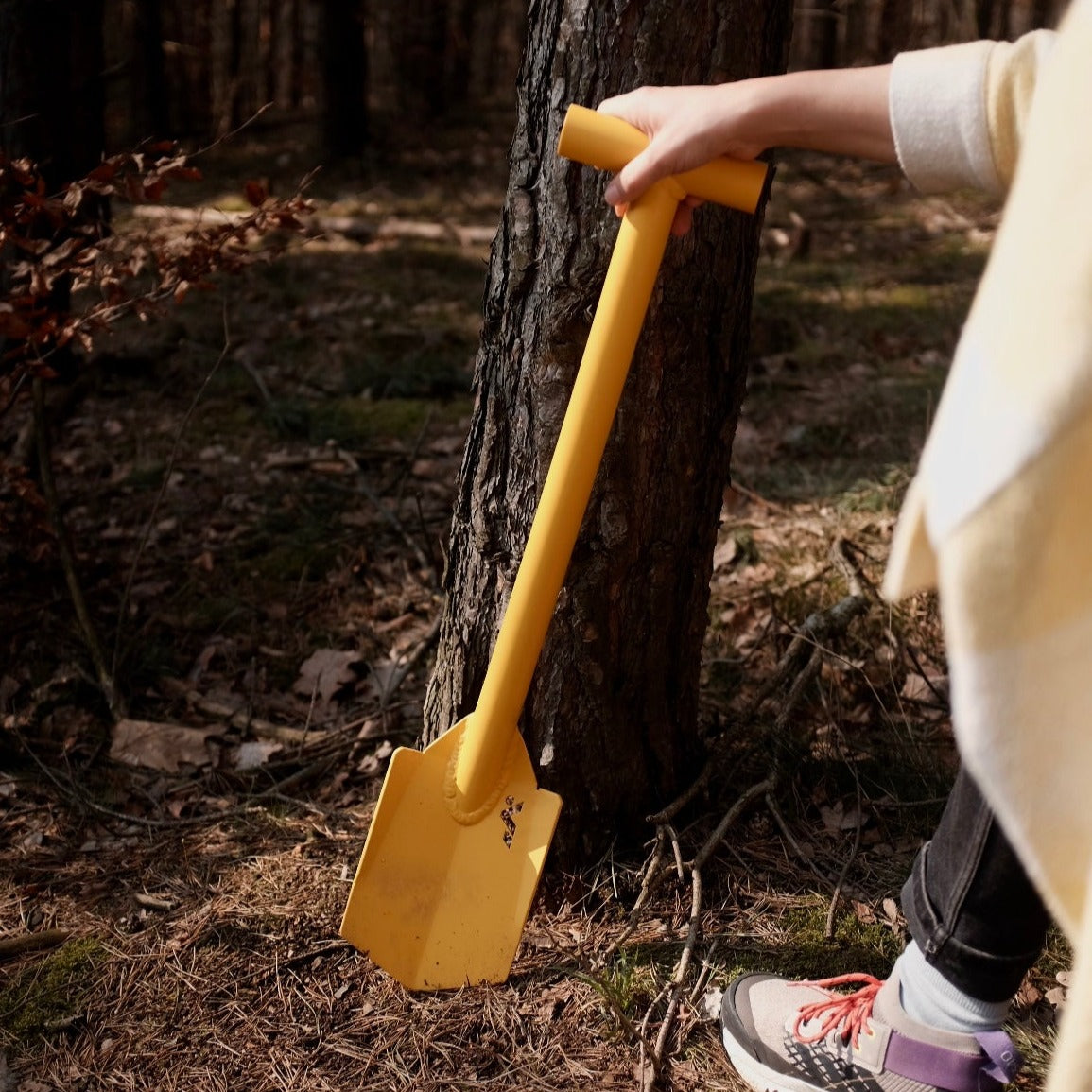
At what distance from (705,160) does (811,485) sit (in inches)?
99.1

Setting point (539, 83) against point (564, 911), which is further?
point (564, 911)

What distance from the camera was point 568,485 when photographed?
5.76 ft

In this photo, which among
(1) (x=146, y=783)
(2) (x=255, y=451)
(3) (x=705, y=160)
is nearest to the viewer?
(3) (x=705, y=160)

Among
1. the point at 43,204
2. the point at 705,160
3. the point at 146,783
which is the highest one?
the point at 705,160

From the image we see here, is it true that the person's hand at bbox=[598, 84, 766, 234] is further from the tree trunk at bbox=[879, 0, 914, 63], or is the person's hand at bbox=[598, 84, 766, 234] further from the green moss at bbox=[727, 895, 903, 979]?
the tree trunk at bbox=[879, 0, 914, 63]

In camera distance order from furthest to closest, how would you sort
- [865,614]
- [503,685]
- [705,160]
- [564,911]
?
[865,614], [564,911], [503,685], [705,160]

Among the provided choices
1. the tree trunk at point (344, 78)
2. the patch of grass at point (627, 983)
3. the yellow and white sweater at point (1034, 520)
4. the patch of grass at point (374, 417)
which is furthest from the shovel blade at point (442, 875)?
the tree trunk at point (344, 78)

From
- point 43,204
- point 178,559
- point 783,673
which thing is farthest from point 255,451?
point 783,673

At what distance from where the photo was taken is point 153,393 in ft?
15.5

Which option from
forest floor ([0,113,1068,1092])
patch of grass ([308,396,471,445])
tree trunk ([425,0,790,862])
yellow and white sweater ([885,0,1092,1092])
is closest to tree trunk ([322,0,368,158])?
forest floor ([0,113,1068,1092])

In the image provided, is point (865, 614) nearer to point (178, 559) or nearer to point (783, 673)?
point (783, 673)

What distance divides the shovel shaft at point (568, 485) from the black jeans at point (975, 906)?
2.26ft

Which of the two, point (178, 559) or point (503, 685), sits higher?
point (503, 685)

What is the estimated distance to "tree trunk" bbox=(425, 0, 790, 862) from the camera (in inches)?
74.0
